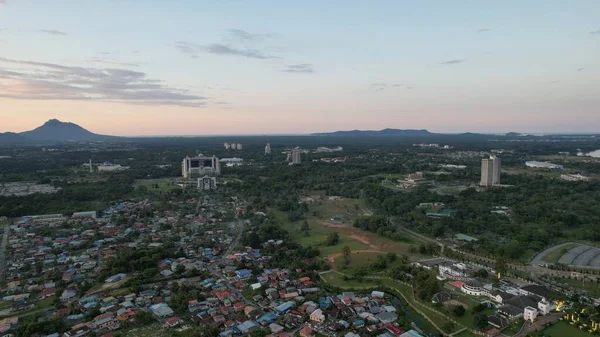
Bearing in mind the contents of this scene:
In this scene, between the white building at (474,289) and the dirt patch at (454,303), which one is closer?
the dirt patch at (454,303)

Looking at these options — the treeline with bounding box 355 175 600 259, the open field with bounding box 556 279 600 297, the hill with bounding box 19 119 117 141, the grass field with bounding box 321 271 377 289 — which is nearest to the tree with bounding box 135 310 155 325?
the grass field with bounding box 321 271 377 289

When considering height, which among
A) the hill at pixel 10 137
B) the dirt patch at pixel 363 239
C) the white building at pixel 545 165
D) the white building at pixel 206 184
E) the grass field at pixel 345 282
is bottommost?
the grass field at pixel 345 282

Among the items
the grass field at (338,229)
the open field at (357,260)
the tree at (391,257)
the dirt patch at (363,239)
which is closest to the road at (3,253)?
the grass field at (338,229)

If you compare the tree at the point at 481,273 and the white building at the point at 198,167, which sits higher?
the white building at the point at 198,167

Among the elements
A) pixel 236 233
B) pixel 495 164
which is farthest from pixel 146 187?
pixel 495 164

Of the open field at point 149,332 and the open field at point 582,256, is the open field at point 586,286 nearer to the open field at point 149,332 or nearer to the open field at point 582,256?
the open field at point 582,256

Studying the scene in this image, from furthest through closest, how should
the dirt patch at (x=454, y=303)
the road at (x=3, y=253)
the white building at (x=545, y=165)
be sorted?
the white building at (x=545, y=165)
the road at (x=3, y=253)
the dirt patch at (x=454, y=303)
